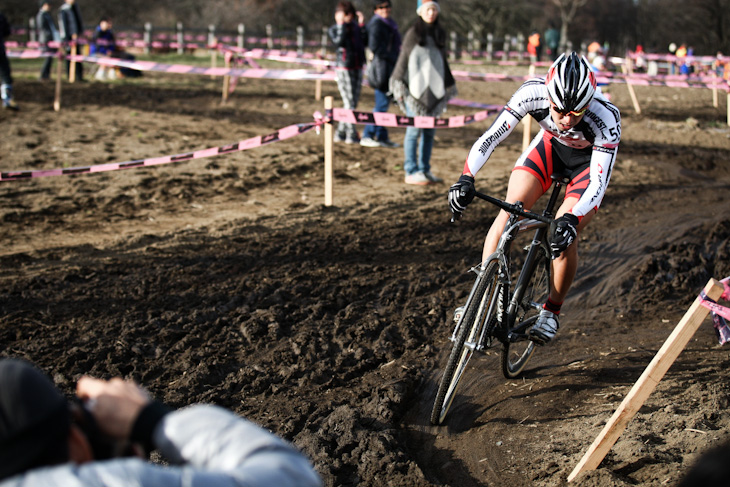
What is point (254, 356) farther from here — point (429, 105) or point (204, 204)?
point (429, 105)

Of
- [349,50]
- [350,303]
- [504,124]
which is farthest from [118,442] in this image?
[349,50]

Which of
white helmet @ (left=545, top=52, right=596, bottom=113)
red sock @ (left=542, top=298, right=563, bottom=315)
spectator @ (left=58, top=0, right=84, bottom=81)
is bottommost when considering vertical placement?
red sock @ (left=542, top=298, right=563, bottom=315)

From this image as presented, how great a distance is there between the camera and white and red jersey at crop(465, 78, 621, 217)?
4430 mm

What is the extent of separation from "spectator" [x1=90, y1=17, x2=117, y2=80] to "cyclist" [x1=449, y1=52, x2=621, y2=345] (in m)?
16.8

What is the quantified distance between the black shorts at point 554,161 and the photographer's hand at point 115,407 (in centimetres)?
364

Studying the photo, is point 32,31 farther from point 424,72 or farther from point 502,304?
point 502,304

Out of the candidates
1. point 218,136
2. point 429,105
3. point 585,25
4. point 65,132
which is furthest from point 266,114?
point 585,25

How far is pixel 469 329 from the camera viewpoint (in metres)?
3.90

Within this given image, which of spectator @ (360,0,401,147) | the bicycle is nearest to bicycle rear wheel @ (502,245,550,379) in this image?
the bicycle

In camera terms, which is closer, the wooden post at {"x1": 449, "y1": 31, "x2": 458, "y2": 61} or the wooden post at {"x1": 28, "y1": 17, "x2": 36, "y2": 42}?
the wooden post at {"x1": 28, "y1": 17, "x2": 36, "y2": 42}

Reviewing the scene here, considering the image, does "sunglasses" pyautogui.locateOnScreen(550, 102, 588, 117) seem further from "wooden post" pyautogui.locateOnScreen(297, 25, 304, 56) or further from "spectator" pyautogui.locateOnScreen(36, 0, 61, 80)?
"wooden post" pyautogui.locateOnScreen(297, 25, 304, 56)

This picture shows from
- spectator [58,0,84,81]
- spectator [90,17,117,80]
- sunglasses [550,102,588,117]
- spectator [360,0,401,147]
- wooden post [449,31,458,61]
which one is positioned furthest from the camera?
wooden post [449,31,458,61]

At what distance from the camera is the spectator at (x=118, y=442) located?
153 cm

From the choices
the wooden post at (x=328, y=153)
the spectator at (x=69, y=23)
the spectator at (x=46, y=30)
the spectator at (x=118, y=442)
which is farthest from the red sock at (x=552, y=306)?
the spectator at (x=46, y=30)
